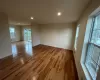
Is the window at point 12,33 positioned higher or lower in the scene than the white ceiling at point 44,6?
lower

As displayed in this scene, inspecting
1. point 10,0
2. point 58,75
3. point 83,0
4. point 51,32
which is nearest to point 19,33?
point 51,32

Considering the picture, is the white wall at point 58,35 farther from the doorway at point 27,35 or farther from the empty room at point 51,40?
the doorway at point 27,35

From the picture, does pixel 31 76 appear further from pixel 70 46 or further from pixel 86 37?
pixel 70 46

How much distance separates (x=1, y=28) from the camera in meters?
2.90

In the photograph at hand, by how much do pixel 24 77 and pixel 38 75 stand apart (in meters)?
0.47

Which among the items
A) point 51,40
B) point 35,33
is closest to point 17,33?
point 35,33

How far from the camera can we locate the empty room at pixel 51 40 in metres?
1.52

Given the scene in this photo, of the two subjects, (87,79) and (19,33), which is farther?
(19,33)

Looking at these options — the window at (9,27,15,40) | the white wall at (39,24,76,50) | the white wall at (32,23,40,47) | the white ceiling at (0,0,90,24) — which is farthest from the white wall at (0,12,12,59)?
the window at (9,27,15,40)

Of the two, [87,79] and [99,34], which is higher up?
[99,34]

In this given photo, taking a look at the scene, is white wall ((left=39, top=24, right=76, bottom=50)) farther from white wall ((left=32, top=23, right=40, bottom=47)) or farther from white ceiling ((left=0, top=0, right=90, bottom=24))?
white ceiling ((left=0, top=0, right=90, bottom=24))

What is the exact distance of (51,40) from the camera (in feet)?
19.4

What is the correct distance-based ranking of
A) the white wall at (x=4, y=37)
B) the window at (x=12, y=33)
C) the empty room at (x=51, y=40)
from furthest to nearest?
the window at (x=12, y=33) < the white wall at (x=4, y=37) < the empty room at (x=51, y=40)

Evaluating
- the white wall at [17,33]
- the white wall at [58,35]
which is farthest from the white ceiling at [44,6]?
the white wall at [17,33]
